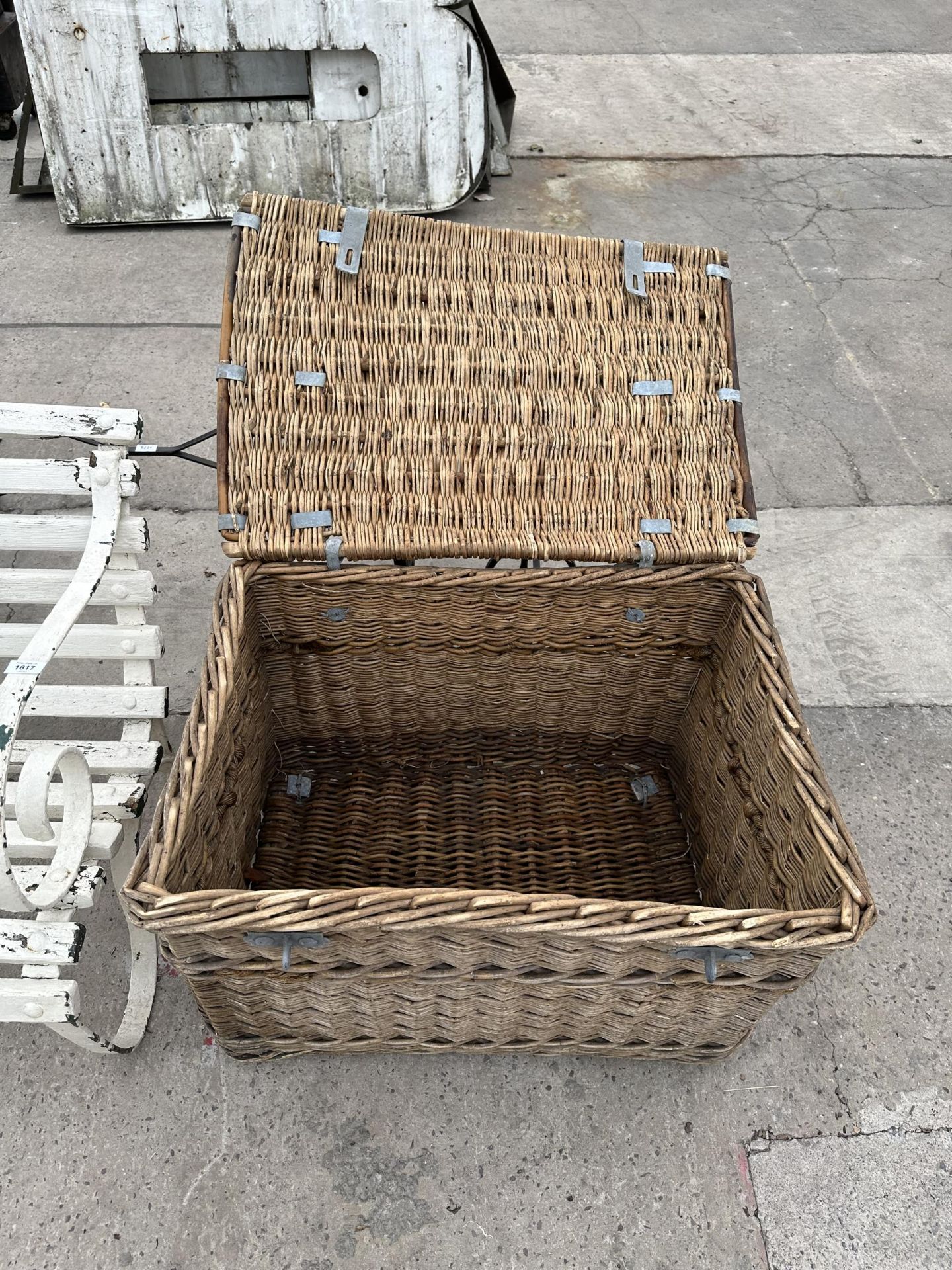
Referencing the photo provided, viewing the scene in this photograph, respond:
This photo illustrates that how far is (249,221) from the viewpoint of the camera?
1.60 metres

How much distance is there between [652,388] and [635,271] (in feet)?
0.78

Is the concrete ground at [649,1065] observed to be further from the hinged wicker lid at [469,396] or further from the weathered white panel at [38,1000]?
the hinged wicker lid at [469,396]

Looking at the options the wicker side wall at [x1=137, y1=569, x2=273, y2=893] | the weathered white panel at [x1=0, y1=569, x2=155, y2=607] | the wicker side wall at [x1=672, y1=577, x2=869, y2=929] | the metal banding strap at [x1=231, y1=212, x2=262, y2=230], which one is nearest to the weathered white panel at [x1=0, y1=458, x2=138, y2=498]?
the weathered white panel at [x1=0, y1=569, x2=155, y2=607]

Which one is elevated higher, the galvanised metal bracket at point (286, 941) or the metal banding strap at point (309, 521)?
the metal banding strap at point (309, 521)

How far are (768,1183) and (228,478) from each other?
1.45 metres

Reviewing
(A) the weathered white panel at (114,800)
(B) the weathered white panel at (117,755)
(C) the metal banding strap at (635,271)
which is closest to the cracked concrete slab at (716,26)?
(C) the metal banding strap at (635,271)

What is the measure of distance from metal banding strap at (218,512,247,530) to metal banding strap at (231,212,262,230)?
0.52m

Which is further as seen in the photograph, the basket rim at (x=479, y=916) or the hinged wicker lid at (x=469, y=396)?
the hinged wicker lid at (x=469, y=396)

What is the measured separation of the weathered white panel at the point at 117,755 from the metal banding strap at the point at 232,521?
40 cm

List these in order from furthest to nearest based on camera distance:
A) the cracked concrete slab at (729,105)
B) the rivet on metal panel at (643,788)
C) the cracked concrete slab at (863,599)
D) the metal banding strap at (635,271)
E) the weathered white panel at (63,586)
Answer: the cracked concrete slab at (729,105) < the cracked concrete slab at (863,599) < the rivet on metal panel at (643,788) < the metal banding strap at (635,271) < the weathered white panel at (63,586)

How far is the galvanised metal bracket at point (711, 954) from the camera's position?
111 cm

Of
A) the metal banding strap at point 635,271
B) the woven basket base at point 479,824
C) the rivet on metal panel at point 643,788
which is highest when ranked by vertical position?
the metal banding strap at point 635,271

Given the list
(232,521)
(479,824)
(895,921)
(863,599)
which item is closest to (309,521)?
(232,521)

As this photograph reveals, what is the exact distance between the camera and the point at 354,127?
136 inches
